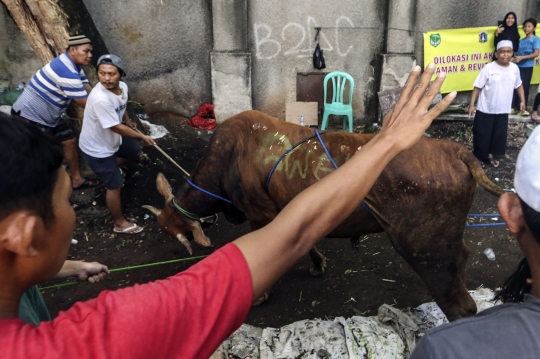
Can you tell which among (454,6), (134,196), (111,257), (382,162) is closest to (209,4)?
(134,196)

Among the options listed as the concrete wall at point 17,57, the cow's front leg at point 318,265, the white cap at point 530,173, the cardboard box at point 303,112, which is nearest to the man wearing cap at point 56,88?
the concrete wall at point 17,57

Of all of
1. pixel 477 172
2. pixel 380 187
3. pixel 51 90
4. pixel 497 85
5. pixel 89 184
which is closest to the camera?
pixel 477 172

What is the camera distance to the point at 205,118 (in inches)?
343

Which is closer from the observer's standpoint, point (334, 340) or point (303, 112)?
point (334, 340)

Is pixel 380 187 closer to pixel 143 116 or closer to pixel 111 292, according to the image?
pixel 111 292

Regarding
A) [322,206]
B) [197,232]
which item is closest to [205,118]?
[197,232]

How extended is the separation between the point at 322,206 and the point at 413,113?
54 centimetres

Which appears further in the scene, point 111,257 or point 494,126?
point 494,126

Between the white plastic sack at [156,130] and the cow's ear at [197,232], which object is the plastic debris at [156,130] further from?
the cow's ear at [197,232]

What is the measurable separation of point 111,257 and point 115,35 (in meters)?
5.10

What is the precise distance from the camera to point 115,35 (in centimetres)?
835

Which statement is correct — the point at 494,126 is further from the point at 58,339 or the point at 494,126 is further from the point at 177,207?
the point at 58,339

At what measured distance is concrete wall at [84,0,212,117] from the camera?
27.2 feet

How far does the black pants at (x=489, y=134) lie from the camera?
23.2 feet
